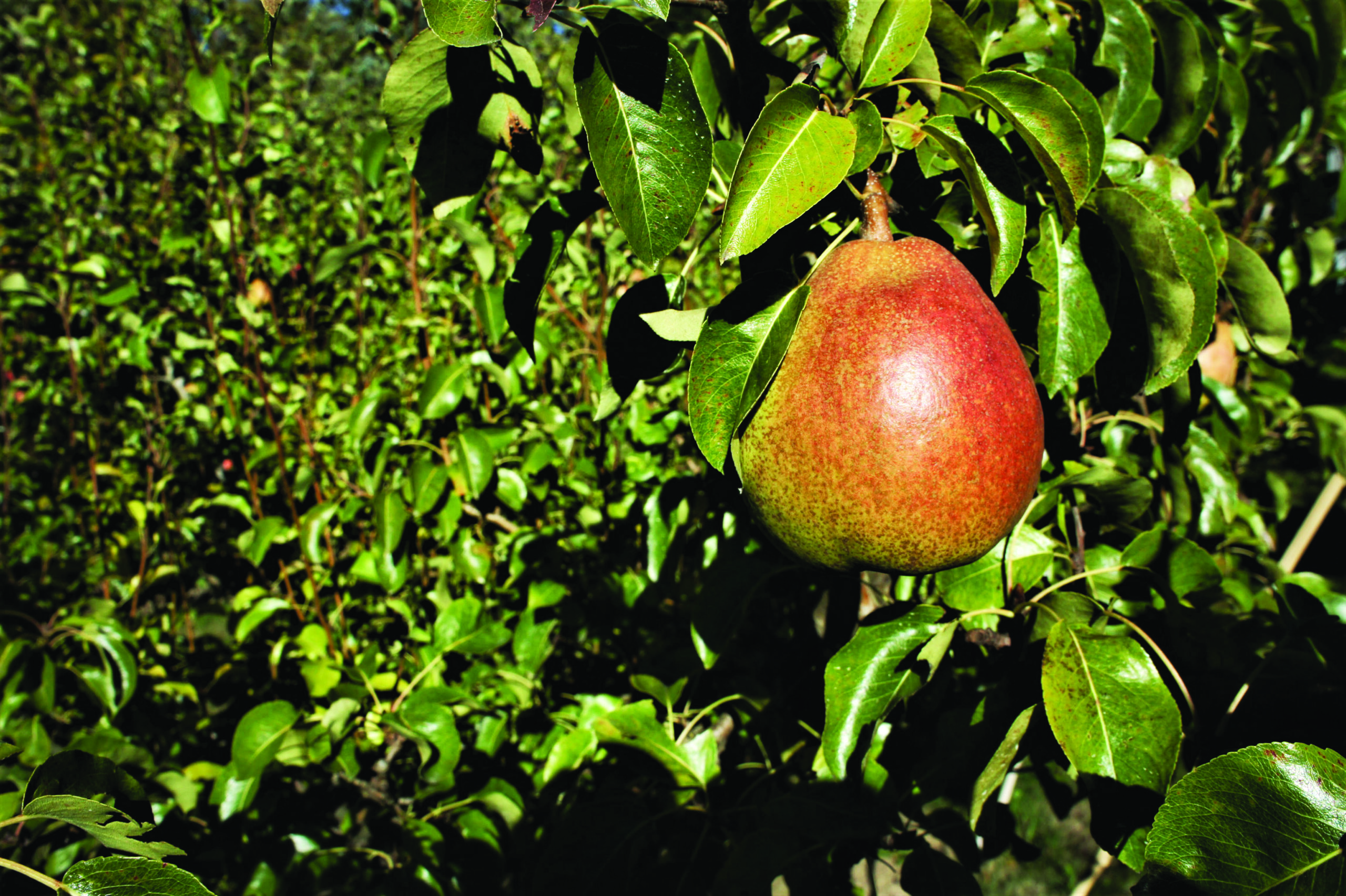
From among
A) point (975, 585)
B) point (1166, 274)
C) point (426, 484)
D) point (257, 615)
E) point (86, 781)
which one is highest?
point (1166, 274)

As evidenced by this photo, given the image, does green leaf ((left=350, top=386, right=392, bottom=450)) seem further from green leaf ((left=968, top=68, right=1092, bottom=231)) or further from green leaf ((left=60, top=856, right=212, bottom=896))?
green leaf ((left=968, top=68, right=1092, bottom=231))

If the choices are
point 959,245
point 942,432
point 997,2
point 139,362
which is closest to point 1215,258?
point 959,245

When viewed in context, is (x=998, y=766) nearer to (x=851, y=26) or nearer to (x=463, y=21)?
(x=851, y=26)

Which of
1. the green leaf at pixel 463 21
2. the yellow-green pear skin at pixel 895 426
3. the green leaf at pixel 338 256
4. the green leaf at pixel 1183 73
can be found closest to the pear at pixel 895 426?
the yellow-green pear skin at pixel 895 426

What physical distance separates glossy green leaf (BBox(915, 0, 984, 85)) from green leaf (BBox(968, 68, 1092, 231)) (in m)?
0.06

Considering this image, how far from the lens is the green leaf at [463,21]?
2.06 feet

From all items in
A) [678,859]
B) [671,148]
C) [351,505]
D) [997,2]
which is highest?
[997,2]

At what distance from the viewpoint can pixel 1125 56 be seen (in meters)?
1.05

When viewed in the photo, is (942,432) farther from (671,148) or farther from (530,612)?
(530,612)

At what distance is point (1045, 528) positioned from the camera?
1.07 metres

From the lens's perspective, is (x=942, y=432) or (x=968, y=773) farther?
(x=968, y=773)

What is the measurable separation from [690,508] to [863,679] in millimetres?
517

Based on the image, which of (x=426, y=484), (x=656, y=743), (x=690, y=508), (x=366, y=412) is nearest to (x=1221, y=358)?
(x=690, y=508)

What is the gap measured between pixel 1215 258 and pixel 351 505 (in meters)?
1.70
